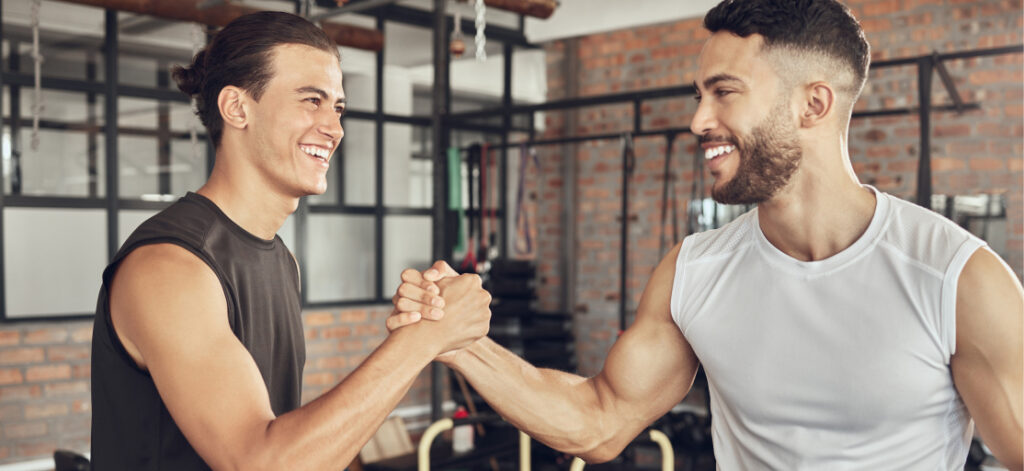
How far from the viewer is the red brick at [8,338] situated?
15.3 feet

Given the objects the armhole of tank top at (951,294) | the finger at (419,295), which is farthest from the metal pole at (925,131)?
the finger at (419,295)

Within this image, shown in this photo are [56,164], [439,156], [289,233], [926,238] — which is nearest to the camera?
[926,238]

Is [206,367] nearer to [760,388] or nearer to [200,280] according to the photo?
[200,280]

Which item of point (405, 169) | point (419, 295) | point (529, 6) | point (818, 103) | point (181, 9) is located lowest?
point (419, 295)

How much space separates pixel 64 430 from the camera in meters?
4.86

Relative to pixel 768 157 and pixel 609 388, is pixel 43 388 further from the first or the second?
pixel 768 157

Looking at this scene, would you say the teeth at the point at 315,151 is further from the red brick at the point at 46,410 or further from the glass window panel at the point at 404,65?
the glass window panel at the point at 404,65

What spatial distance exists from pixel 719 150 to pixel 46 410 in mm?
4433

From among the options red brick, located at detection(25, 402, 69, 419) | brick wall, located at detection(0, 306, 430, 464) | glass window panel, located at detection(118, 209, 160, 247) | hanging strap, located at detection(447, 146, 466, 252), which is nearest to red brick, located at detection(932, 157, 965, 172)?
hanging strap, located at detection(447, 146, 466, 252)

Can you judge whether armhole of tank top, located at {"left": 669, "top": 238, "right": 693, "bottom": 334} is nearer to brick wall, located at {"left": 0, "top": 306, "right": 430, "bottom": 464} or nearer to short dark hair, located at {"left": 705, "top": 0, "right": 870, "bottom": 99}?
short dark hair, located at {"left": 705, "top": 0, "right": 870, "bottom": 99}

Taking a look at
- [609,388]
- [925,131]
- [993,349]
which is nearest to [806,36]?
[993,349]

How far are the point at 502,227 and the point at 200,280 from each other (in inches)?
222

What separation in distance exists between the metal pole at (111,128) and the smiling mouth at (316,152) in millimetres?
3799

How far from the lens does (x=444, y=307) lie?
66.5 inches
